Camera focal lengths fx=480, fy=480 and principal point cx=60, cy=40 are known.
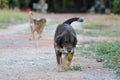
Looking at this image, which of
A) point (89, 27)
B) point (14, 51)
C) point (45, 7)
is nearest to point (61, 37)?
point (14, 51)

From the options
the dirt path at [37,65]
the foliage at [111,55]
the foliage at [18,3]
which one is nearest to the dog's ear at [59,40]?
the dirt path at [37,65]

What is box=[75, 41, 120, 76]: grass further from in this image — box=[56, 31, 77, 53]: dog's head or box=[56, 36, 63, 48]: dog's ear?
box=[56, 36, 63, 48]: dog's ear

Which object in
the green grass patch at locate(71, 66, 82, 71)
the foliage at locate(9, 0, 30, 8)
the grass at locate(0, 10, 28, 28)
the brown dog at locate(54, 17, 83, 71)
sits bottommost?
the foliage at locate(9, 0, 30, 8)

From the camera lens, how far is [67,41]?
9625mm

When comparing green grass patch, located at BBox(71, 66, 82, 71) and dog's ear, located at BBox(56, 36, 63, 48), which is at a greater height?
dog's ear, located at BBox(56, 36, 63, 48)

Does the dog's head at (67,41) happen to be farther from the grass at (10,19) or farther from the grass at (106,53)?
the grass at (10,19)

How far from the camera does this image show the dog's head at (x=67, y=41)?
9578 millimetres

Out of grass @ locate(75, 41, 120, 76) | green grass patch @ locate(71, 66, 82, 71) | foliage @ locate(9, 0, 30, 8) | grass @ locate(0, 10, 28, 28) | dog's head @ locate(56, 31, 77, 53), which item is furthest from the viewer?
foliage @ locate(9, 0, 30, 8)

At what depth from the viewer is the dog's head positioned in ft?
31.4

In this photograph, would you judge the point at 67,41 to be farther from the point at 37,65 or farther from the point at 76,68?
the point at 37,65

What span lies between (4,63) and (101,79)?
2.95m

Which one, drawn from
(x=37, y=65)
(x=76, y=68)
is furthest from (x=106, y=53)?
(x=76, y=68)

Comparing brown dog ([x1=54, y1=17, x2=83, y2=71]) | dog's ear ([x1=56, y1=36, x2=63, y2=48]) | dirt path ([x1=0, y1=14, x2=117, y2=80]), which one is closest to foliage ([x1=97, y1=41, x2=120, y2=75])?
dirt path ([x1=0, y1=14, x2=117, y2=80])

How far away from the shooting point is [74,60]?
38.9 ft
